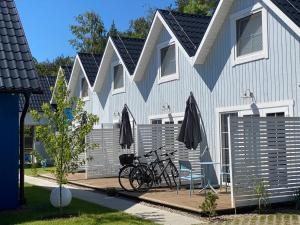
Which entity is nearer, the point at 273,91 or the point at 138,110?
the point at 273,91

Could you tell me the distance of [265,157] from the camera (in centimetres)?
1085

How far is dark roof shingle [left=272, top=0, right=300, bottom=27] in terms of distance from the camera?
11.6m

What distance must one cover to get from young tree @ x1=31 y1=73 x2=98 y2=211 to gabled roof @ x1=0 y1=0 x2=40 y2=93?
1.07 meters

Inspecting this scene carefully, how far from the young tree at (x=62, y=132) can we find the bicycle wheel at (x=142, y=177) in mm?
3658

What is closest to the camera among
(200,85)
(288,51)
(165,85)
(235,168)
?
(235,168)

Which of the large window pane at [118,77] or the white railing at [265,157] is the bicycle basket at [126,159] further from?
the large window pane at [118,77]

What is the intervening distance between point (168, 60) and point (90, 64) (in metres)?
9.30

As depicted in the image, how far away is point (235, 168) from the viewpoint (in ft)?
33.8

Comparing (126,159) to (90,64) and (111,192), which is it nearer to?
(111,192)

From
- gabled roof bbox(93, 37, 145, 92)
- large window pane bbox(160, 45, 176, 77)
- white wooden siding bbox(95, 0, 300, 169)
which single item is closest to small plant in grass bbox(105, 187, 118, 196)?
white wooden siding bbox(95, 0, 300, 169)

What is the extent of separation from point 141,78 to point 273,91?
7.93m

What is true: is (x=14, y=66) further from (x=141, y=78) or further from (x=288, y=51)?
(x=141, y=78)

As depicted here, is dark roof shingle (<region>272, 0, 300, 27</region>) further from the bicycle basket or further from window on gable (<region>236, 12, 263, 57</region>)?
the bicycle basket

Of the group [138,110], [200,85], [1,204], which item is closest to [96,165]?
[138,110]
